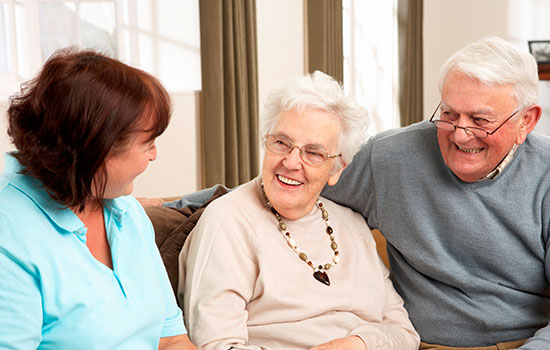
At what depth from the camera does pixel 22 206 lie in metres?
1.14

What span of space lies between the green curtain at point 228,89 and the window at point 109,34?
18 centimetres

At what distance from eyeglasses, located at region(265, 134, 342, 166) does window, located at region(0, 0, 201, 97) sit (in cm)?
213

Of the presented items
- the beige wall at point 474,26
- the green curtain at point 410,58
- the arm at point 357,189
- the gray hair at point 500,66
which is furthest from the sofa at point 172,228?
the beige wall at point 474,26

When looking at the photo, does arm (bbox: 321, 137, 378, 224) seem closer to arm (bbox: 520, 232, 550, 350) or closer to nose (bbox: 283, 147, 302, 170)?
nose (bbox: 283, 147, 302, 170)

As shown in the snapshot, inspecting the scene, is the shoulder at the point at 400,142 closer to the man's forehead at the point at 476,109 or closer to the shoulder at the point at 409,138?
the shoulder at the point at 409,138

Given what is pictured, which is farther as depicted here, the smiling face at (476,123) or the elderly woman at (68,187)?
the smiling face at (476,123)

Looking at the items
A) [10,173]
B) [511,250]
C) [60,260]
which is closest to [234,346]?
[60,260]

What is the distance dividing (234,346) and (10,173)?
2.45ft

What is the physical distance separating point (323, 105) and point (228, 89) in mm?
2533

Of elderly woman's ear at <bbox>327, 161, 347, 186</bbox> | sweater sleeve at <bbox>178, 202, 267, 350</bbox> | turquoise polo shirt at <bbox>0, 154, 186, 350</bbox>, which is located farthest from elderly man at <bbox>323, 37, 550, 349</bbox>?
turquoise polo shirt at <bbox>0, 154, 186, 350</bbox>

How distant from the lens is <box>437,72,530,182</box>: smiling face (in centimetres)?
178

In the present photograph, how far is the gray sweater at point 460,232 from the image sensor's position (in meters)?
1.89

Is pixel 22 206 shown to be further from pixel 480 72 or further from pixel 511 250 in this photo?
pixel 511 250

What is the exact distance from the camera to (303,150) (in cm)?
179
